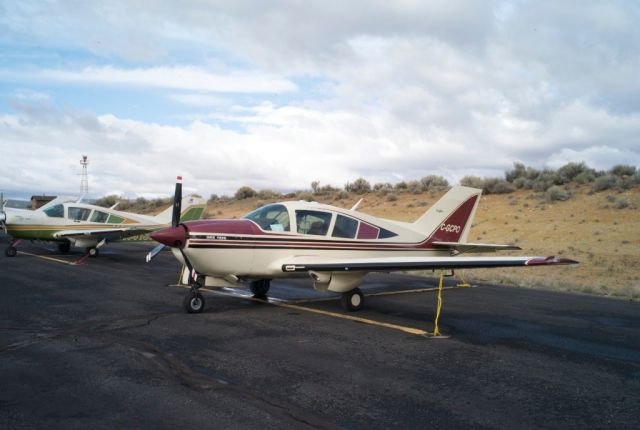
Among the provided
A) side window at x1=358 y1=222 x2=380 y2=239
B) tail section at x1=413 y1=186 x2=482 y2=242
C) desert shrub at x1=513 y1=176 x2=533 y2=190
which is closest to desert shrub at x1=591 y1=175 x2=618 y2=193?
desert shrub at x1=513 y1=176 x2=533 y2=190

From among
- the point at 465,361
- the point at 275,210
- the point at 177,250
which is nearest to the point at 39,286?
the point at 177,250

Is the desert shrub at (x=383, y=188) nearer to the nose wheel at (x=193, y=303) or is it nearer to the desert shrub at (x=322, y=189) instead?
the desert shrub at (x=322, y=189)

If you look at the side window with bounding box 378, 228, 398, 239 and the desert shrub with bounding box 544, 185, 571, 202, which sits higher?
the desert shrub with bounding box 544, 185, 571, 202

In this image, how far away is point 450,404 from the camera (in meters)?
4.73

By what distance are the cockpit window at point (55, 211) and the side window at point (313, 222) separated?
1545 centimetres

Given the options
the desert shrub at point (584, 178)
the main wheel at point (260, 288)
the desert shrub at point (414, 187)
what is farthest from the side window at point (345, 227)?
the desert shrub at point (414, 187)

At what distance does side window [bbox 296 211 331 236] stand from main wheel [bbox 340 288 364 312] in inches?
53.8

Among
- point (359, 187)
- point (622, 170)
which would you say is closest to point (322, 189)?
point (359, 187)

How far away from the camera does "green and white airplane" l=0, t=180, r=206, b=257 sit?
66.8 feet

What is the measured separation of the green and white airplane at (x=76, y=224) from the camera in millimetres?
20375

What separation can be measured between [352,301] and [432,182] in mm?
39086

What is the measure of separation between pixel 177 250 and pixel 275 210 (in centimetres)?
220

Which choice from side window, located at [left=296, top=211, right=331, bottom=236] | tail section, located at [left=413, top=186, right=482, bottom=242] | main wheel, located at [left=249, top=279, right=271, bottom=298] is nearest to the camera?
side window, located at [left=296, top=211, right=331, bottom=236]

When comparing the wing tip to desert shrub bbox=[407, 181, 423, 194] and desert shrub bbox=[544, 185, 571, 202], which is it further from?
desert shrub bbox=[407, 181, 423, 194]
